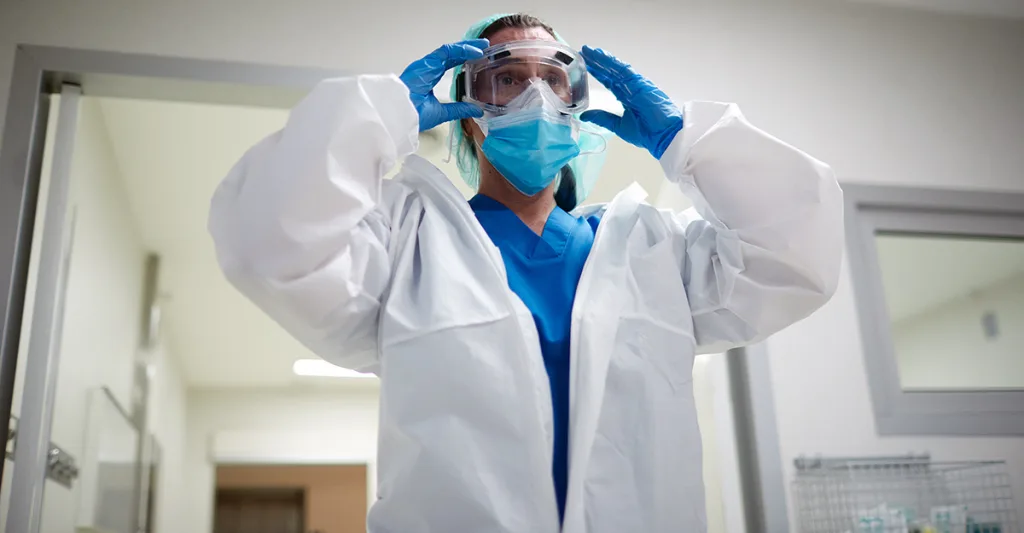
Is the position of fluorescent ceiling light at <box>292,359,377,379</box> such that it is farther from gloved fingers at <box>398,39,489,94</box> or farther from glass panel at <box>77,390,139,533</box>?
gloved fingers at <box>398,39,489,94</box>

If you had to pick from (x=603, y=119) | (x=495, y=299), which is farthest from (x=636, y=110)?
(x=495, y=299)

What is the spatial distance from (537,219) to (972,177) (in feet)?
5.50

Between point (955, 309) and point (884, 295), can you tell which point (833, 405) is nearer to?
point (884, 295)

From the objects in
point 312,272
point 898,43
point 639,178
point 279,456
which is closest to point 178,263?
point 279,456

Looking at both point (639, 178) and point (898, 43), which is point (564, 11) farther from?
point (898, 43)

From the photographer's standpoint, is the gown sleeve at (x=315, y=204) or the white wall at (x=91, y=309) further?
the white wall at (x=91, y=309)

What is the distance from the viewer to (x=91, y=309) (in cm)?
286

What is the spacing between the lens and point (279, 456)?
5.82 meters

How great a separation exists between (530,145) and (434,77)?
160mm

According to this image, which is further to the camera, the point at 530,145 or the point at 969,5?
the point at 969,5

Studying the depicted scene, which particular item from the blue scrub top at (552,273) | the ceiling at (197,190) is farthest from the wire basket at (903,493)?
the blue scrub top at (552,273)

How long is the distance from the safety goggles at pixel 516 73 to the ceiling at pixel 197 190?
0.48 m

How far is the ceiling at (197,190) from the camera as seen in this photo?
2.74m

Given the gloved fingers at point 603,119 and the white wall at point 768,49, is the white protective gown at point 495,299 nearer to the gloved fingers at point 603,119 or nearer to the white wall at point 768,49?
the gloved fingers at point 603,119
